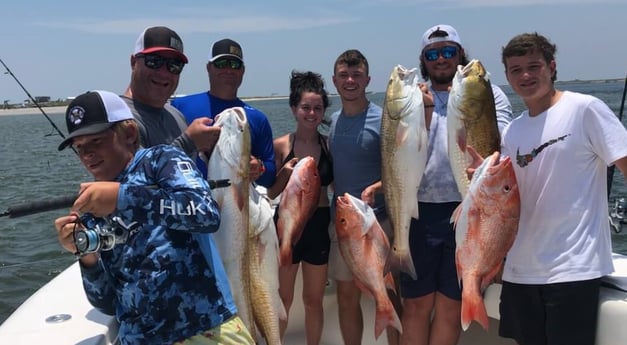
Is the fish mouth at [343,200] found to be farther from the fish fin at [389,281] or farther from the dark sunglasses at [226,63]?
the dark sunglasses at [226,63]

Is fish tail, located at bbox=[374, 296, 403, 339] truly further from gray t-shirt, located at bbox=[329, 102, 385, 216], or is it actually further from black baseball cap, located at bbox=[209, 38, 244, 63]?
black baseball cap, located at bbox=[209, 38, 244, 63]

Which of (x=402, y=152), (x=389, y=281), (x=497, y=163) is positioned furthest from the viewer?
(x=389, y=281)

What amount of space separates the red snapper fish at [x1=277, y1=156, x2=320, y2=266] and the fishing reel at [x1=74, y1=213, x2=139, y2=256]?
1.64 meters

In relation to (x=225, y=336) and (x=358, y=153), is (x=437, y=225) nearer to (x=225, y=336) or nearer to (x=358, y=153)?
(x=358, y=153)

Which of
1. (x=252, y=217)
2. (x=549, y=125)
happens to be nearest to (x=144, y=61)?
(x=252, y=217)

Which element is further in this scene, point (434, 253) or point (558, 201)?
point (434, 253)

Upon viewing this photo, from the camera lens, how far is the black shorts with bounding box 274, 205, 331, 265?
4.01 metres

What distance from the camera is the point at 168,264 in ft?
7.38

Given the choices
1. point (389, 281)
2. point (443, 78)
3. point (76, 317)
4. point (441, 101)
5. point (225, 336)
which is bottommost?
point (389, 281)

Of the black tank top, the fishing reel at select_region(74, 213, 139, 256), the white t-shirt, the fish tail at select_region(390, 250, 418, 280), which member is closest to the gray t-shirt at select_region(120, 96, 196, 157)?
the fishing reel at select_region(74, 213, 139, 256)

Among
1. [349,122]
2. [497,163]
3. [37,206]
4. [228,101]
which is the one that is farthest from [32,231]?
[497,163]

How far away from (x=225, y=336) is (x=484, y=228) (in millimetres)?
1583

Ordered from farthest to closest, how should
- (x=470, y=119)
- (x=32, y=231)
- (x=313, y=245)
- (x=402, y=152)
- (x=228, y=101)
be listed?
(x=32, y=231), (x=313, y=245), (x=228, y=101), (x=402, y=152), (x=470, y=119)

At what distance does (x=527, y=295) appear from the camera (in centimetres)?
303
